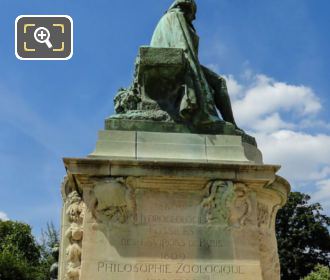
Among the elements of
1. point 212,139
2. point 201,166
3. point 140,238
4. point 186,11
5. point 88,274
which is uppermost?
point 186,11

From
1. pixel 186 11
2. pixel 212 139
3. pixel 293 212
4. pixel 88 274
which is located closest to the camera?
pixel 88 274

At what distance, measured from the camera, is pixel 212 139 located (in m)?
9.17

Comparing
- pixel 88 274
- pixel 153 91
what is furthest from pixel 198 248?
pixel 153 91

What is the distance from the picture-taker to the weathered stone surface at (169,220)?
817 centimetres

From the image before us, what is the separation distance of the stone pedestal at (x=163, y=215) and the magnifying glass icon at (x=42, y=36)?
2.62 m

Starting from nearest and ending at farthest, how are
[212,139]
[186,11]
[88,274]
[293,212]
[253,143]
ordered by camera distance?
[88,274] → [212,139] → [253,143] → [186,11] → [293,212]

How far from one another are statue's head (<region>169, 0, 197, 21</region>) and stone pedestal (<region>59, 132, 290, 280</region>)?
3223 millimetres

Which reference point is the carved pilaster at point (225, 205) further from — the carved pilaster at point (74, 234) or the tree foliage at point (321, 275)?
the tree foliage at point (321, 275)

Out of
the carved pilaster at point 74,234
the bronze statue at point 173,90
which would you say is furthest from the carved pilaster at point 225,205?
the carved pilaster at point 74,234

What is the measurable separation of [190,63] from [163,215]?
2.84 metres

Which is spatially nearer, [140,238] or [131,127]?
[140,238]

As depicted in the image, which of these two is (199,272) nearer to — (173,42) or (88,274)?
(88,274)

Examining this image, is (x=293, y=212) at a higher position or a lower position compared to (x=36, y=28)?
higher

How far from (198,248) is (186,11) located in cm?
478
